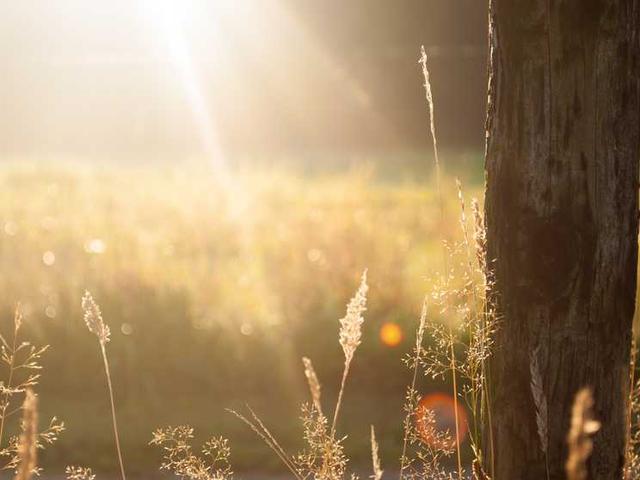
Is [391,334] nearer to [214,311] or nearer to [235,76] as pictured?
[214,311]

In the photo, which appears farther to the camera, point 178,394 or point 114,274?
point 114,274

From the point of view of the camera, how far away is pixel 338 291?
6570 mm

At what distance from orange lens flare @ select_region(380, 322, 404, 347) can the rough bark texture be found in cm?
362

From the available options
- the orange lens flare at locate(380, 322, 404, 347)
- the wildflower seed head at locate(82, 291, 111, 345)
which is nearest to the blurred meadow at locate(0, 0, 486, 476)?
the orange lens flare at locate(380, 322, 404, 347)

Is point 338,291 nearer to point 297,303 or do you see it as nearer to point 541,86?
point 297,303

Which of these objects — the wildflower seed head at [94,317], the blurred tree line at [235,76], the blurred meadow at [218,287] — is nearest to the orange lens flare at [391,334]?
the blurred meadow at [218,287]

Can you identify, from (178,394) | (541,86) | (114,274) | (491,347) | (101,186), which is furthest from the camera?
(101,186)

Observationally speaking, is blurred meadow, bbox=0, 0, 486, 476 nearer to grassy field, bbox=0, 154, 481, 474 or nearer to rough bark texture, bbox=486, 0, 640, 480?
grassy field, bbox=0, 154, 481, 474

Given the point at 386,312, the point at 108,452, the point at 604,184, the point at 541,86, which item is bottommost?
the point at 108,452

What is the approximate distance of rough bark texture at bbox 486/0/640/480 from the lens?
2299 mm

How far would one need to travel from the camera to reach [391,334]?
6094 mm

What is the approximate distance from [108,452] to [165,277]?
1.64 m

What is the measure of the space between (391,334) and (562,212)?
3.83 m

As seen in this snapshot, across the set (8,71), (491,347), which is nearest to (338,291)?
(491,347)
